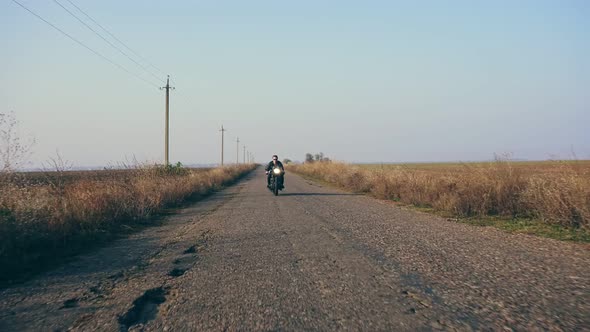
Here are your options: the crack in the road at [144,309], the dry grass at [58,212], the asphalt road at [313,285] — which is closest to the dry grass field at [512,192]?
the asphalt road at [313,285]

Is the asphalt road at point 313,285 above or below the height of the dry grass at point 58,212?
below

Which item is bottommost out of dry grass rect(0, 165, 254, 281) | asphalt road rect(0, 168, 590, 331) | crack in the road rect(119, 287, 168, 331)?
crack in the road rect(119, 287, 168, 331)

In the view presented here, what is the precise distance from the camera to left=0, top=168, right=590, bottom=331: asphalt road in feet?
13.3

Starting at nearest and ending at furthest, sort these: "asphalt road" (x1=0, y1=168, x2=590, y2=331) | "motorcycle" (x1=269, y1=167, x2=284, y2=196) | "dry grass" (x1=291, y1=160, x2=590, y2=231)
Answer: "asphalt road" (x1=0, y1=168, x2=590, y2=331), "dry grass" (x1=291, y1=160, x2=590, y2=231), "motorcycle" (x1=269, y1=167, x2=284, y2=196)

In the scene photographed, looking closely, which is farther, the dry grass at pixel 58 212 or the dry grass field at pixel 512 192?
the dry grass field at pixel 512 192

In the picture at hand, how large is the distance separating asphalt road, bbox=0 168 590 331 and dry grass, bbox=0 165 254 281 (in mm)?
842

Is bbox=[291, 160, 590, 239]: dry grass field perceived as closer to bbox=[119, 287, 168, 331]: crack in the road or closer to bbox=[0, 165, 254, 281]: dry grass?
bbox=[119, 287, 168, 331]: crack in the road

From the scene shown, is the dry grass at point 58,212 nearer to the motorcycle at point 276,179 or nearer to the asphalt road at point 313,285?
the asphalt road at point 313,285

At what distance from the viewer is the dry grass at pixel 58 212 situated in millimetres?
6922

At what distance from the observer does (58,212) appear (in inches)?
348

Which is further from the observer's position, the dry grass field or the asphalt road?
the dry grass field

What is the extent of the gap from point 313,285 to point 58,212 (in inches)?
246

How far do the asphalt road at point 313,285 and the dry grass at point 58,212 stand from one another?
842mm

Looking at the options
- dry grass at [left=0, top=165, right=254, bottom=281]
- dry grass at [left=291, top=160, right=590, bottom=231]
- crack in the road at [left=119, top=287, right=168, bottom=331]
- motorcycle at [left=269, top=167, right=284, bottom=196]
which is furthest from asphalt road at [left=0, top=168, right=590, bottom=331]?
motorcycle at [left=269, top=167, right=284, bottom=196]
